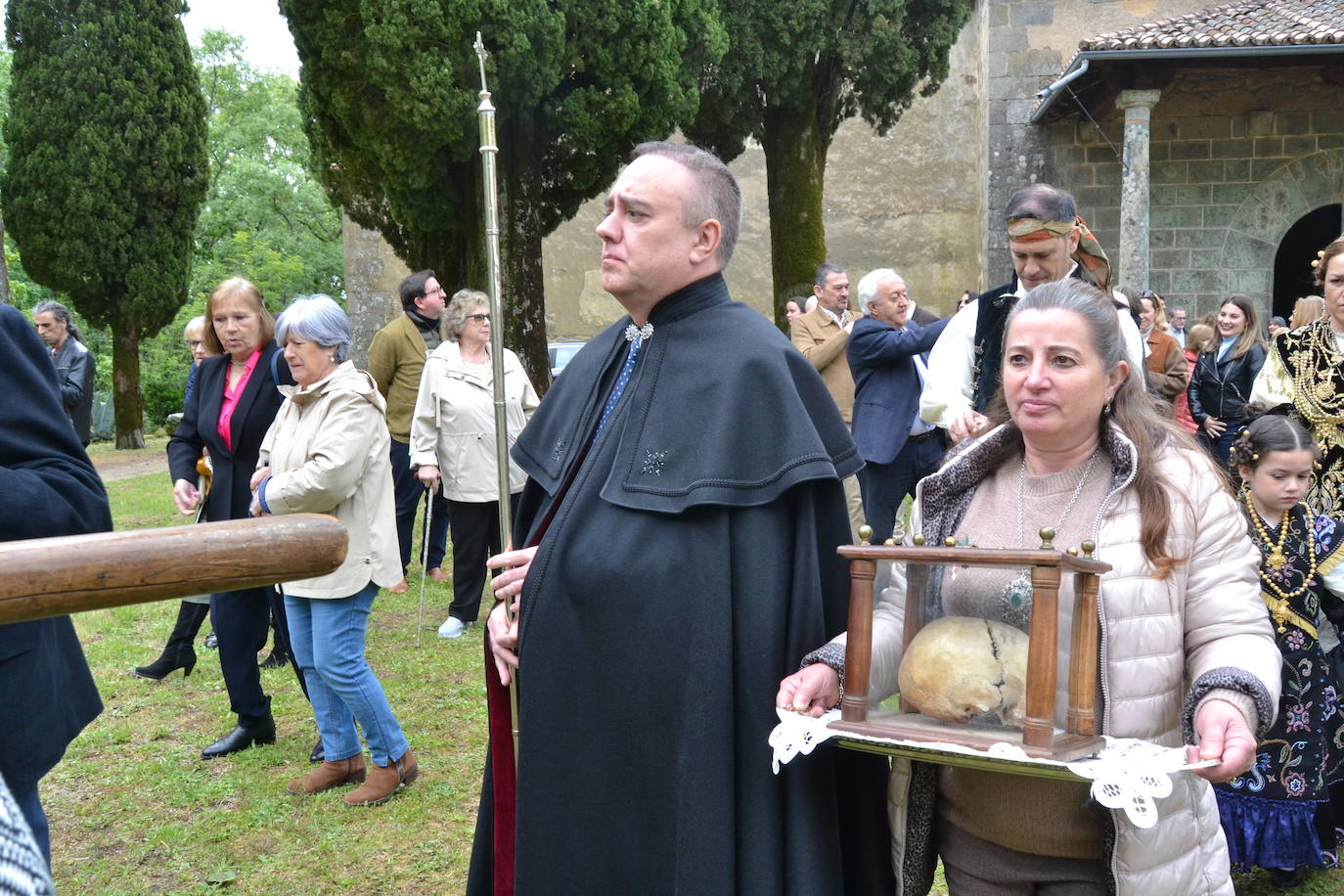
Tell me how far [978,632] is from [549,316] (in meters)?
21.0

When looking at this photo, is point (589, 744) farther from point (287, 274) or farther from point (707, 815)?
point (287, 274)

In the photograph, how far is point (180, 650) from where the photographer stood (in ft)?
22.4

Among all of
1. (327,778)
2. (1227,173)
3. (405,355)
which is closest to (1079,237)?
(327,778)

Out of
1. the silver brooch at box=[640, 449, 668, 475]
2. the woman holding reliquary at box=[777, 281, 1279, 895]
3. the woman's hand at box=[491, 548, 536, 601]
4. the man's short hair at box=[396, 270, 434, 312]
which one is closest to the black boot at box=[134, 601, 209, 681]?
the man's short hair at box=[396, 270, 434, 312]

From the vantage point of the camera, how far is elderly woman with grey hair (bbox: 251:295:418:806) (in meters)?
4.52

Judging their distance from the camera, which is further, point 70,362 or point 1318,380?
point 70,362

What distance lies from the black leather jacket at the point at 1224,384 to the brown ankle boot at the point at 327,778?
6.53 metres

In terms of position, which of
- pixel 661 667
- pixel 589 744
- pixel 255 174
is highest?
pixel 255 174

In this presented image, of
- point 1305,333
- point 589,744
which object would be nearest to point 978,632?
point 589,744

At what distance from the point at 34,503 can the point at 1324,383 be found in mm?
4332

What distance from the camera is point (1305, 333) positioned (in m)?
4.74

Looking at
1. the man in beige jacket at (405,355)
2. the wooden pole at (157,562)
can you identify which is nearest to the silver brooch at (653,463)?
the wooden pole at (157,562)

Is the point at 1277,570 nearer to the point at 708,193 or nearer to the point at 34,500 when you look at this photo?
the point at 708,193

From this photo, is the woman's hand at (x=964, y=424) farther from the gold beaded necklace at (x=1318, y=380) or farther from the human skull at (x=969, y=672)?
the gold beaded necklace at (x=1318, y=380)
